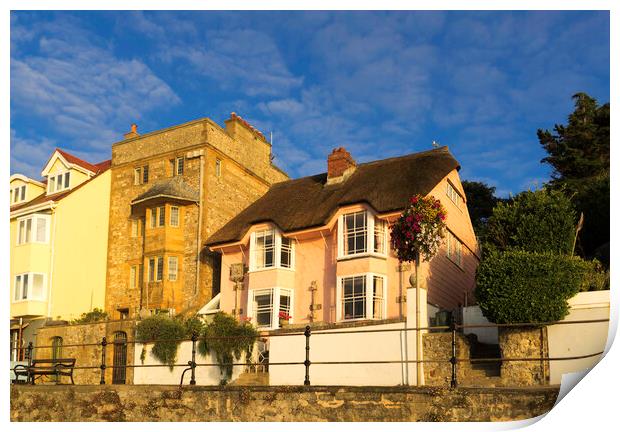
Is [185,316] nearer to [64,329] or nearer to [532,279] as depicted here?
[64,329]

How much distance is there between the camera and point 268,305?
24.7 m

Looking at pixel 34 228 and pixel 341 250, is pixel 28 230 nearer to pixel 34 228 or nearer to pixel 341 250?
pixel 34 228

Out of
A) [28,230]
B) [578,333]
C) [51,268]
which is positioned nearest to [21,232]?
[28,230]

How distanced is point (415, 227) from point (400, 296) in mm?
6848

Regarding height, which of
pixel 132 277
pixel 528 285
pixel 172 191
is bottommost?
pixel 528 285

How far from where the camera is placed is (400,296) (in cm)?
2262

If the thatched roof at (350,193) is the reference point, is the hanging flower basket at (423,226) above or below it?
below

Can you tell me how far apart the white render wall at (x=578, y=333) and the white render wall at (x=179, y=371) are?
30.3 feet

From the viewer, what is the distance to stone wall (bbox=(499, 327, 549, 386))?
1476 centimetres

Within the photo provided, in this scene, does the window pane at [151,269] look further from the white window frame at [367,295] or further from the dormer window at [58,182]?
the white window frame at [367,295]

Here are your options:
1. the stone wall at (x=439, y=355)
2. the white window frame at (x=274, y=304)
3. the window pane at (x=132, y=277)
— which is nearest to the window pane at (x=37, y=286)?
the window pane at (x=132, y=277)

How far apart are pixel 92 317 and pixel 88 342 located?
263 cm

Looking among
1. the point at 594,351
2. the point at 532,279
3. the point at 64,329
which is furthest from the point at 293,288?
the point at 594,351

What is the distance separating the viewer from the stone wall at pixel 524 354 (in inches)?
581
